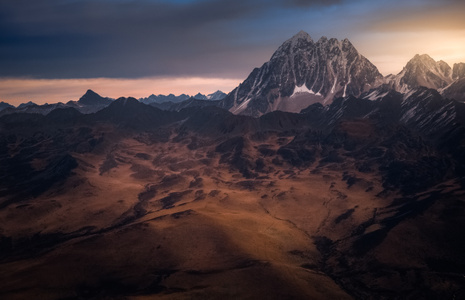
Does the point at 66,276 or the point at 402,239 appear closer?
the point at 66,276

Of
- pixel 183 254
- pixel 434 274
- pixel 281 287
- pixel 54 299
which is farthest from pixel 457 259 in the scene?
pixel 54 299

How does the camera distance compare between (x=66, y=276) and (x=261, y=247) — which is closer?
(x=66, y=276)

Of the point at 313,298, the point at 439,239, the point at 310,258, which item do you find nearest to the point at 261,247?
A: the point at 310,258

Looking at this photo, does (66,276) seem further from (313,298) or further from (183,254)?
(313,298)

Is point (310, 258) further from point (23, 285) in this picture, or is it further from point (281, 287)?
point (23, 285)

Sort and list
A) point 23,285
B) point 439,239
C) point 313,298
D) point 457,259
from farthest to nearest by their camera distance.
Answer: point 439,239 < point 457,259 < point 23,285 < point 313,298

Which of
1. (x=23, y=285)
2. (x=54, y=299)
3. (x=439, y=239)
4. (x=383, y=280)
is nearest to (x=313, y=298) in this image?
(x=383, y=280)

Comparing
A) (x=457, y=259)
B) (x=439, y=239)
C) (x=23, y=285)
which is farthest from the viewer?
(x=439, y=239)

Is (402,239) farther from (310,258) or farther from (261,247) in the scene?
(261,247)

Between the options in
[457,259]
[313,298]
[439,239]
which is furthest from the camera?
[439,239]
